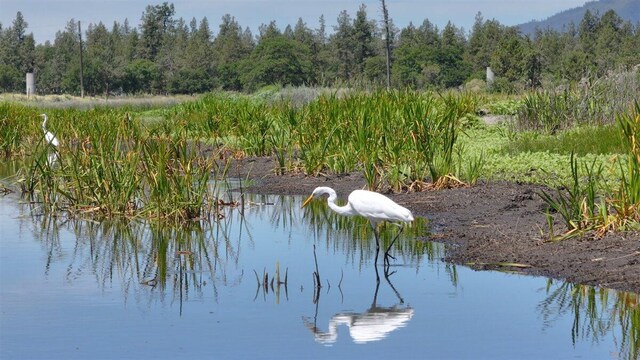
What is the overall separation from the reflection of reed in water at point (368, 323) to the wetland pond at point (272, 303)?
0.01 m

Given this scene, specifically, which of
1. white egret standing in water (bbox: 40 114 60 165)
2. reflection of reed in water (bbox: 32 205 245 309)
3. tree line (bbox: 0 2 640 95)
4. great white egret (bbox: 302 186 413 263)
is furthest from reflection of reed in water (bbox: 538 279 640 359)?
tree line (bbox: 0 2 640 95)

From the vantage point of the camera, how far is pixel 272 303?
8.65 metres

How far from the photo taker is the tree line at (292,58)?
6762 cm

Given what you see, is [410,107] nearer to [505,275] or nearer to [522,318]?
[505,275]

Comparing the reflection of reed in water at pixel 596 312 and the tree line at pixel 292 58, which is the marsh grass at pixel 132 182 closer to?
the reflection of reed in water at pixel 596 312

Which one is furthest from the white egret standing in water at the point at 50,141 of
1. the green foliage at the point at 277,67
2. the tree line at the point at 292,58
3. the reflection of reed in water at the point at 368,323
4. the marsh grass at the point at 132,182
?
the green foliage at the point at 277,67

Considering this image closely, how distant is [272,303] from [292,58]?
6666 centimetres

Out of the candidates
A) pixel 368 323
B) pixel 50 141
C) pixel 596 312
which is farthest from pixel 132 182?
pixel 596 312

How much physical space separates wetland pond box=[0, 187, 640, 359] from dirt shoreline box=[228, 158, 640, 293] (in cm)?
23

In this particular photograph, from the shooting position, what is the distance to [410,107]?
15.5 m

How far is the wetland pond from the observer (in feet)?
23.9

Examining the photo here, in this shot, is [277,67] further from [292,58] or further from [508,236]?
[508,236]

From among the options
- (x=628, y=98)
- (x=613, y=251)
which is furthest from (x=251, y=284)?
(x=628, y=98)

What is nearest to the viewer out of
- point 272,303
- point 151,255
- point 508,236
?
point 272,303
